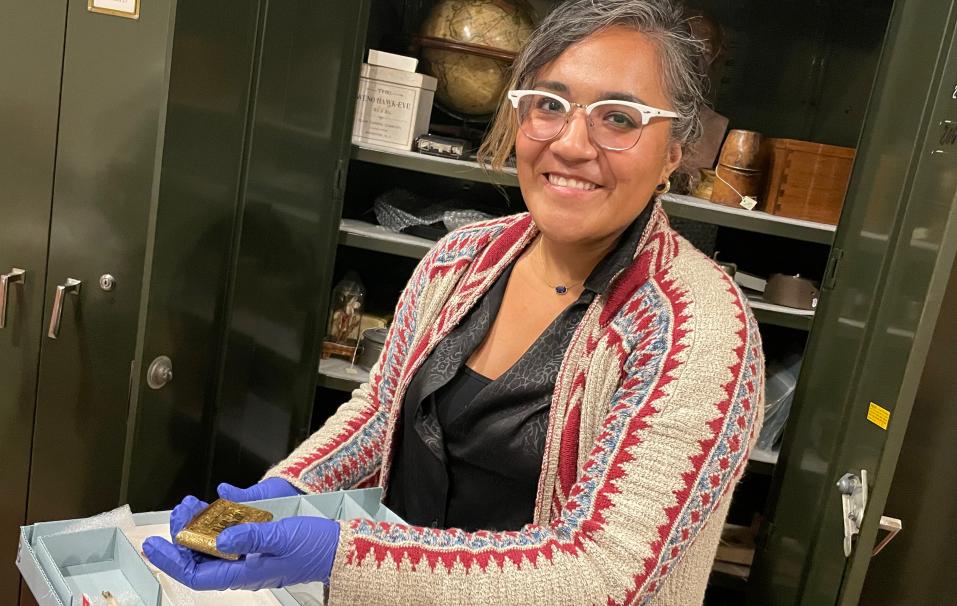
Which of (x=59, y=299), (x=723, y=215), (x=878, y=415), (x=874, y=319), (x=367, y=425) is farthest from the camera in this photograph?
(x=723, y=215)

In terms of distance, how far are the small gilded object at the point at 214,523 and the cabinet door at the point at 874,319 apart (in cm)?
117

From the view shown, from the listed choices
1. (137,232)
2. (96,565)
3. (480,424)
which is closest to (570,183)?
(480,424)

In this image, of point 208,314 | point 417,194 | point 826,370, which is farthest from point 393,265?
point 826,370

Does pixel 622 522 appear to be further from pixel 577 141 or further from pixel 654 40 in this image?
pixel 654 40

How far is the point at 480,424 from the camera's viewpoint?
1305 mm

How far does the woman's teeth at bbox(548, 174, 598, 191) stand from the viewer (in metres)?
1.22

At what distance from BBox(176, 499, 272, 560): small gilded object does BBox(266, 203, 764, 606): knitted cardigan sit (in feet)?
0.42

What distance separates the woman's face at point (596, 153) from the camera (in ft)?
3.89

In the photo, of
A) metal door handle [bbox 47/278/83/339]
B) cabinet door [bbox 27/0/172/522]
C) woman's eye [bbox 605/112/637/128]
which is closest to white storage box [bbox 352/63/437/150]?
cabinet door [bbox 27/0/172/522]

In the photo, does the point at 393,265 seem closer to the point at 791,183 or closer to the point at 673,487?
the point at 791,183

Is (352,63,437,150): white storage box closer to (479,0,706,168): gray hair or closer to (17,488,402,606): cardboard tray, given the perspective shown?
(479,0,706,168): gray hair

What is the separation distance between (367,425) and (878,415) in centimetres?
102

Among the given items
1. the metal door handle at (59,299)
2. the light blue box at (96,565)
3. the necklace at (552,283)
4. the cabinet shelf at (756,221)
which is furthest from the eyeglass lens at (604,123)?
the metal door handle at (59,299)

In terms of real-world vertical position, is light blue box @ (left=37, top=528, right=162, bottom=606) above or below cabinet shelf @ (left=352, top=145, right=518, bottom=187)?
below
